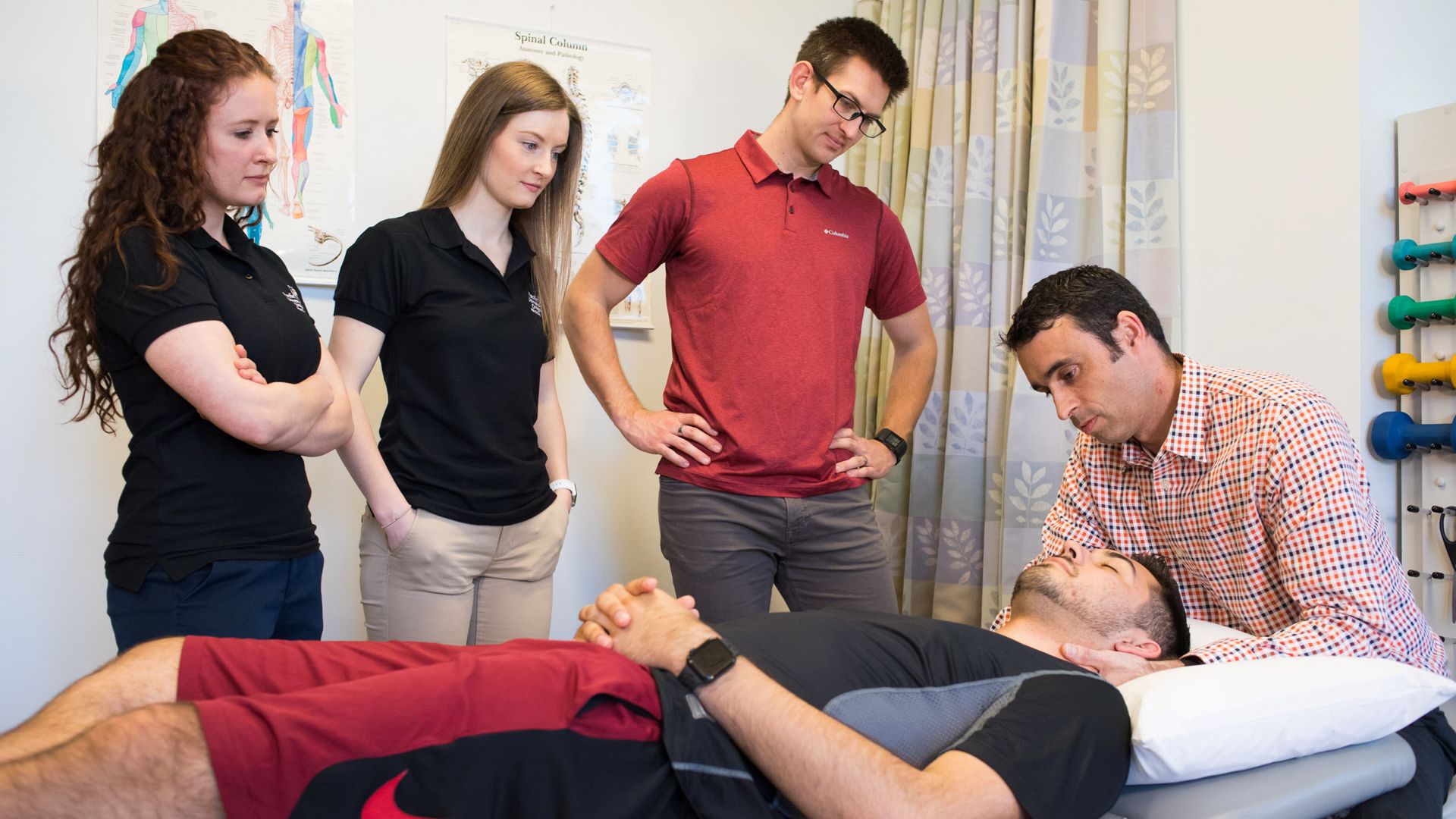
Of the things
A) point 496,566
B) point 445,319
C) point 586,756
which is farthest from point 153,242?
point 586,756

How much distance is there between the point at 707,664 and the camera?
3.94ft

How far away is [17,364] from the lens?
2.34 metres

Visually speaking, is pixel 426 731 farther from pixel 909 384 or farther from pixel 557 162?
pixel 909 384

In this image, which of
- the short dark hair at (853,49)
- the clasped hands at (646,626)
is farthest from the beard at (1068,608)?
the short dark hair at (853,49)

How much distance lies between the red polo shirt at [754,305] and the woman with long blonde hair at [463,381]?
9.2 inches

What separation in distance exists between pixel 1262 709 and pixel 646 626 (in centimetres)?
77

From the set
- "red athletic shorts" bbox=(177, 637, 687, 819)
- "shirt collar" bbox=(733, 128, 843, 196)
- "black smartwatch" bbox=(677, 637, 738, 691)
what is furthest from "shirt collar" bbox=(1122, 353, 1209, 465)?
"red athletic shorts" bbox=(177, 637, 687, 819)

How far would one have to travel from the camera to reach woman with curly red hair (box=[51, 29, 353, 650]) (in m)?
1.40

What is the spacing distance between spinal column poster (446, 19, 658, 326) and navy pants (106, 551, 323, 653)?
1559 mm

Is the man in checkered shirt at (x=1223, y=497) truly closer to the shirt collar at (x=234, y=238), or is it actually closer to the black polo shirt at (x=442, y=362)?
the black polo shirt at (x=442, y=362)

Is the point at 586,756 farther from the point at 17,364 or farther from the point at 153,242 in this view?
the point at 17,364

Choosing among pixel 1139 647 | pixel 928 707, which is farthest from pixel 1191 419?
pixel 928 707

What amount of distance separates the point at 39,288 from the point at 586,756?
199 centimetres

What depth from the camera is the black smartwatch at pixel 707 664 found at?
47.0 inches
